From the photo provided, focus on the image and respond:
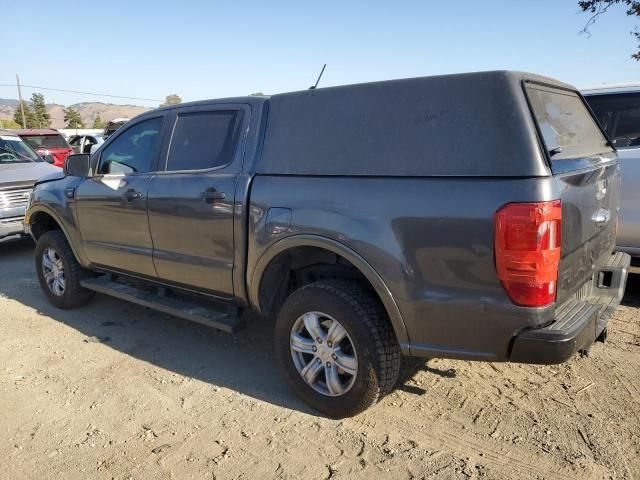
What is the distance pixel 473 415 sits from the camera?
3070mm

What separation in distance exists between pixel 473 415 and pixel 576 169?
1.51 metres

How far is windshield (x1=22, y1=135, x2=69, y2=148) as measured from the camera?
1414cm

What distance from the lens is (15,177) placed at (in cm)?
768

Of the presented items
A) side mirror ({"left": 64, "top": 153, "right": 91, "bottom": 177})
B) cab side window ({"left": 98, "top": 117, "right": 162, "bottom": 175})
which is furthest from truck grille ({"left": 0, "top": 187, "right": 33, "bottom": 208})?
A: cab side window ({"left": 98, "top": 117, "right": 162, "bottom": 175})

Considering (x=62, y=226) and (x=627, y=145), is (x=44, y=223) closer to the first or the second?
(x=62, y=226)

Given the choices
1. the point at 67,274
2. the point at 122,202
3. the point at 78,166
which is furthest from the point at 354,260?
the point at 67,274

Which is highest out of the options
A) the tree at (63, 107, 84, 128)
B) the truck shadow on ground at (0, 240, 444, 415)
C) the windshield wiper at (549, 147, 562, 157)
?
the tree at (63, 107, 84, 128)

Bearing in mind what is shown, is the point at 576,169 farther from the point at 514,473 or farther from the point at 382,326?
the point at 514,473

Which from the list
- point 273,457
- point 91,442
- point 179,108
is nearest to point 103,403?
point 91,442

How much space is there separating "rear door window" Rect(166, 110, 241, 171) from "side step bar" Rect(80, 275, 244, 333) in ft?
3.41

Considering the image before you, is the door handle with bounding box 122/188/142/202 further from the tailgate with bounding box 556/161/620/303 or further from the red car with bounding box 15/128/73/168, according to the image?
the red car with bounding box 15/128/73/168

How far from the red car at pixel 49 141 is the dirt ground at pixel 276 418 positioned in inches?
446

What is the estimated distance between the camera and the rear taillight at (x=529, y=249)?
91.3 inches

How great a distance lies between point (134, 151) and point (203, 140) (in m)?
0.90
